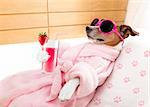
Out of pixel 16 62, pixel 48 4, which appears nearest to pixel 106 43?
pixel 16 62

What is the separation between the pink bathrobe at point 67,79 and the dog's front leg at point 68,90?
0.08 ft

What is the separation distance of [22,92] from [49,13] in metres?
1.33

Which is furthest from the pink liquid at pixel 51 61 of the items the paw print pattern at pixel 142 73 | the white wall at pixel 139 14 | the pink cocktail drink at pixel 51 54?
the white wall at pixel 139 14

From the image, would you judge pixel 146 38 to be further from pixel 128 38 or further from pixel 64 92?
pixel 64 92

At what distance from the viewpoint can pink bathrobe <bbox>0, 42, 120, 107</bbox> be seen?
3.39ft

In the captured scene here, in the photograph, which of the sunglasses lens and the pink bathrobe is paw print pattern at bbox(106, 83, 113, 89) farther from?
the sunglasses lens

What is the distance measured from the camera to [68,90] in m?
0.98

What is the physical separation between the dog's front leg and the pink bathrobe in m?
0.02

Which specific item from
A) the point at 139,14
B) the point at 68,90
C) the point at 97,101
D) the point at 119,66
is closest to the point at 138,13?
the point at 139,14

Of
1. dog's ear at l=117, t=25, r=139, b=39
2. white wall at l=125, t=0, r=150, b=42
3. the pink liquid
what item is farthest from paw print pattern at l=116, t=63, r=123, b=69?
white wall at l=125, t=0, r=150, b=42

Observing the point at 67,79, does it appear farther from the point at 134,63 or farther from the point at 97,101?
the point at 134,63

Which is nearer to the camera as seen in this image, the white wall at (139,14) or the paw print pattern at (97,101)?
the paw print pattern at (97,101)

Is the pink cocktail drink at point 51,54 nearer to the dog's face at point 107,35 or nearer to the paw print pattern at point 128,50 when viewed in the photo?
the dog's face at point 107,35

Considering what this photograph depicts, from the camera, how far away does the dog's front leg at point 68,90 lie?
0.96 metres
